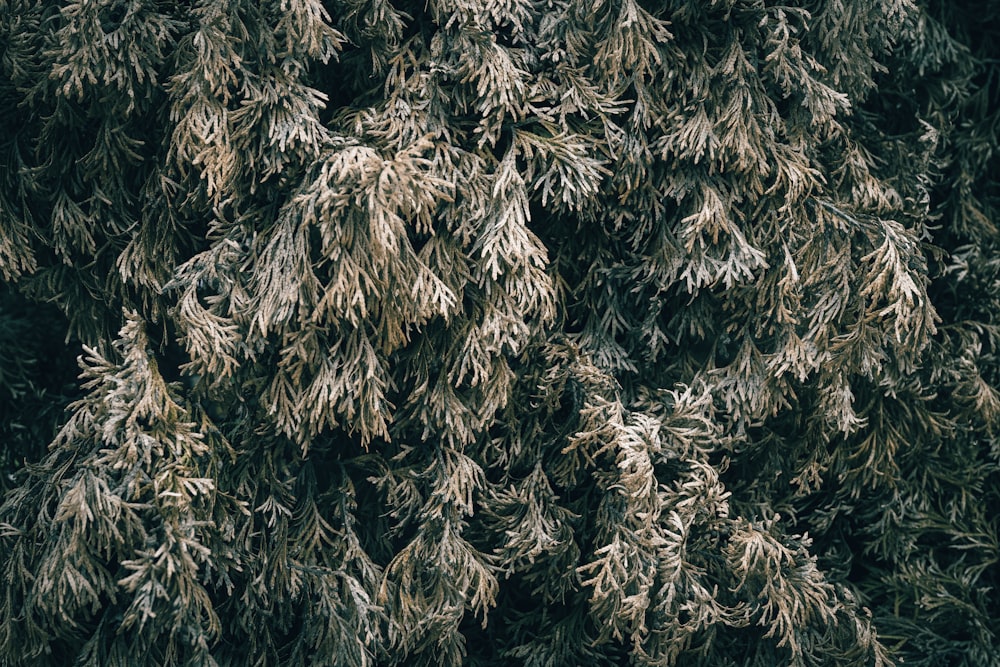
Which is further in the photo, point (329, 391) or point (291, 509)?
point (291, 509)

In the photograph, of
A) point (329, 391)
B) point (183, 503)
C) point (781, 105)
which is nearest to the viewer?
point (183, 503)

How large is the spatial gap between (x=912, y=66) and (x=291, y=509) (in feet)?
16.6

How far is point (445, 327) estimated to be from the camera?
520 cm

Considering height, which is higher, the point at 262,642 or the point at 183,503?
the point at 183,503

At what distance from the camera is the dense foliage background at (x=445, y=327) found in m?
4.78

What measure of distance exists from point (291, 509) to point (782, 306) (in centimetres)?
315

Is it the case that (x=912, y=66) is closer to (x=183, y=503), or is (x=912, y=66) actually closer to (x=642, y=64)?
(x=642, y=64)

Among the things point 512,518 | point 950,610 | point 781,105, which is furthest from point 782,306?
point 950,610

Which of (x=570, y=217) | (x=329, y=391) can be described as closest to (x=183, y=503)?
(x=329, y=391)

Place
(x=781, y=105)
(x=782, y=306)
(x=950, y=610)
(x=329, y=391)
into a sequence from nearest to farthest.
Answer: (x=329, y=391)
(x=782, y=306)
(x=781, y=105)
(x=950, y=610)

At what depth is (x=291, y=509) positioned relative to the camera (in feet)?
17.9

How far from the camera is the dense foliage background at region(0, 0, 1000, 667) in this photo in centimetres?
478

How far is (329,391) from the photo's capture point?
4.96m

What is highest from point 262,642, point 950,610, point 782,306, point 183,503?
point 782,306
